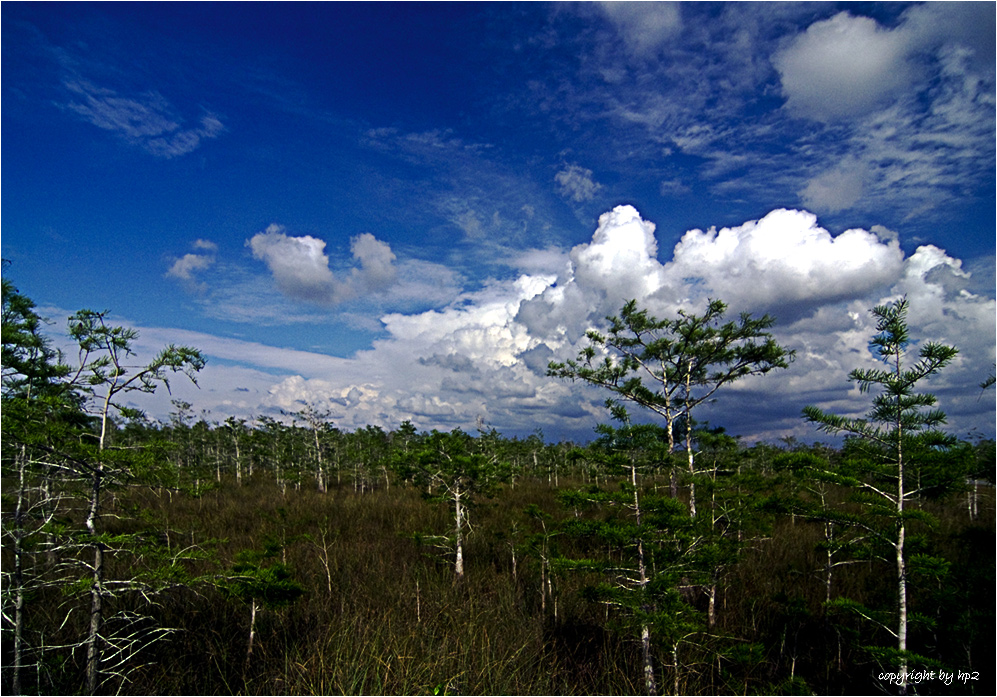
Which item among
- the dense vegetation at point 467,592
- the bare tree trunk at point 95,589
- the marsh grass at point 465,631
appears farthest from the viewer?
the marsh grass at point 465,631


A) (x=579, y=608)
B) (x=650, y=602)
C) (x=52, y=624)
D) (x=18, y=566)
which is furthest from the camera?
(x=579, y=608)

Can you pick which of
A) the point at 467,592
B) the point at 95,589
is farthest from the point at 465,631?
the point at 95,589

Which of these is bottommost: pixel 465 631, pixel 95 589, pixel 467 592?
pixel 467 592

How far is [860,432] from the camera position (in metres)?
5.86

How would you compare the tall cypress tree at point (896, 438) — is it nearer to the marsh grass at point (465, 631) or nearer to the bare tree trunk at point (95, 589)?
the marsh grass at point (465, 631)

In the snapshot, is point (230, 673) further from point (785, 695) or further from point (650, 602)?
point (785, 695)

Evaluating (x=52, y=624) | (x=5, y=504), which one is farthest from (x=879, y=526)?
(x=52, y=624)

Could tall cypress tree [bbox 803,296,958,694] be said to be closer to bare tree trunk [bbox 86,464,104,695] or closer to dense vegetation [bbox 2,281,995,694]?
dense vegetation [bbox 2,281,995,694]

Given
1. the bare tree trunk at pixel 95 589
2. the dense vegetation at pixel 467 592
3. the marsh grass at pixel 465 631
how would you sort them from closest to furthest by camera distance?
the bare tree trunk at pixel 95 589
the dense vegetation at pixel 467 592
the marsh grass at pixel 465 631

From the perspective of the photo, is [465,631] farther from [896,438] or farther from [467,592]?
[896,438]

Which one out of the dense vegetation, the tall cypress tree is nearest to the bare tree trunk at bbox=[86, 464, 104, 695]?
the dense vegetation

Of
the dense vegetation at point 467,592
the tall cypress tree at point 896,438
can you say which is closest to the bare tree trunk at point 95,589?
the dense vegetation at point 467,592

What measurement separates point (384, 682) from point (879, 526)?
6.86 meters

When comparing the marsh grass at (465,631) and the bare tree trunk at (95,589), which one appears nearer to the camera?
the bare tree trunk at (95,589)
